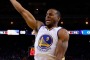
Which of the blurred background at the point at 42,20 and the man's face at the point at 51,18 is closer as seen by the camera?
the man's face at the point at 51,18

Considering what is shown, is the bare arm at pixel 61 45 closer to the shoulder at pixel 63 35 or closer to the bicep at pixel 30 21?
the shoulder at pixel 63 35

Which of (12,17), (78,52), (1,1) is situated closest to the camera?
(1,1)

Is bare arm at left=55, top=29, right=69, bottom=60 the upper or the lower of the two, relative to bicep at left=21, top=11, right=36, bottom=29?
lower

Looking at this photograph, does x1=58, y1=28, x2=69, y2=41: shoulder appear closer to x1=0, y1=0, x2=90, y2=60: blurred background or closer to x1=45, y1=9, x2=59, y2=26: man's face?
x1=45, y1=9, x2=59, y2=26: man's face

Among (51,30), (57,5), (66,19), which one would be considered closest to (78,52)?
(66,19)

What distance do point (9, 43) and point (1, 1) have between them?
565 centimetres

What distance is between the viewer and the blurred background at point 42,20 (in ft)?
73.9

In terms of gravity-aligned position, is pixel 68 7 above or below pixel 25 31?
above

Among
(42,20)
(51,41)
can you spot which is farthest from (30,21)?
(42,20)

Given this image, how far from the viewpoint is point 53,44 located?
3029 mm

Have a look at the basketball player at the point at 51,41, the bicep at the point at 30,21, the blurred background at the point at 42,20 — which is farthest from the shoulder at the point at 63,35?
the blurred background at the point at 42,20

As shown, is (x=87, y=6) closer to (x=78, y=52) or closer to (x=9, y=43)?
(x=78, y=52)

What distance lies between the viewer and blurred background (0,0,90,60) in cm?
2254

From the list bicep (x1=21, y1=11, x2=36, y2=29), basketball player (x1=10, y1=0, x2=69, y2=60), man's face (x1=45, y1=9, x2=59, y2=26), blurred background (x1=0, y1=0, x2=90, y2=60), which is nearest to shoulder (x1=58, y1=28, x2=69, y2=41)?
basketball player (x1=10, y1=0, x2=69, y2=60)
